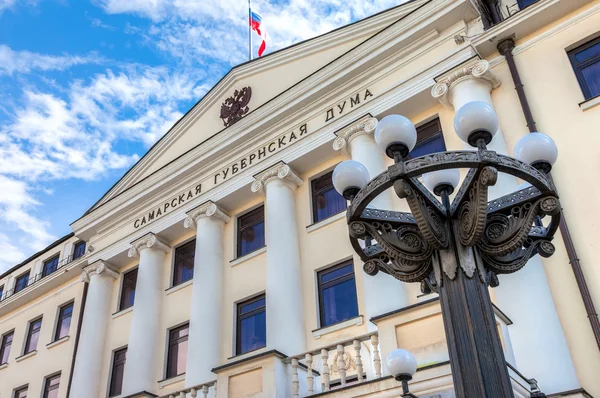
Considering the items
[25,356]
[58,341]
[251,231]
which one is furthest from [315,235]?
[25,356]

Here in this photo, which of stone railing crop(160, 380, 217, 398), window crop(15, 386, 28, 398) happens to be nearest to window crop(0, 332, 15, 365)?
window crop(15, 386, 28, 398)

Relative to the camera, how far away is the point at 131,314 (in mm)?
18875

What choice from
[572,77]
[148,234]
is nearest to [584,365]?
[572,77]

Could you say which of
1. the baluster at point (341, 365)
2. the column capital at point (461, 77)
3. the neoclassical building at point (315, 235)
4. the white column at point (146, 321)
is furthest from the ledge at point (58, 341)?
the column capital at point (461, 77)

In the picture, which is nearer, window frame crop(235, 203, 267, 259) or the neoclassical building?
the neoclassical building

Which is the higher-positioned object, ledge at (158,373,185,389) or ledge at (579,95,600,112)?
ledge at (579,95,600,112)

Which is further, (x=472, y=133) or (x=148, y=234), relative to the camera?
(x=148, y=234)

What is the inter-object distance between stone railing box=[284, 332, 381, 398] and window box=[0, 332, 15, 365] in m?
16.7

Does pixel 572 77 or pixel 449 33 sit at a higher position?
pixel 449 33

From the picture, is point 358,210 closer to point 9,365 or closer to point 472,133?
point 472,133

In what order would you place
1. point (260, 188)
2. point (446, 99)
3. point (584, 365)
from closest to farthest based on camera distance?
point (584, 365) → point (446, 99) → point (260, 188)

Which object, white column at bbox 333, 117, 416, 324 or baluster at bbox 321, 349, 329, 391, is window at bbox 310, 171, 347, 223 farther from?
baluster at bbox 321, 349, 329, 391

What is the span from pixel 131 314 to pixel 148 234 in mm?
2508

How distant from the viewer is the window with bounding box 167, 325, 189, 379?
659 inches
